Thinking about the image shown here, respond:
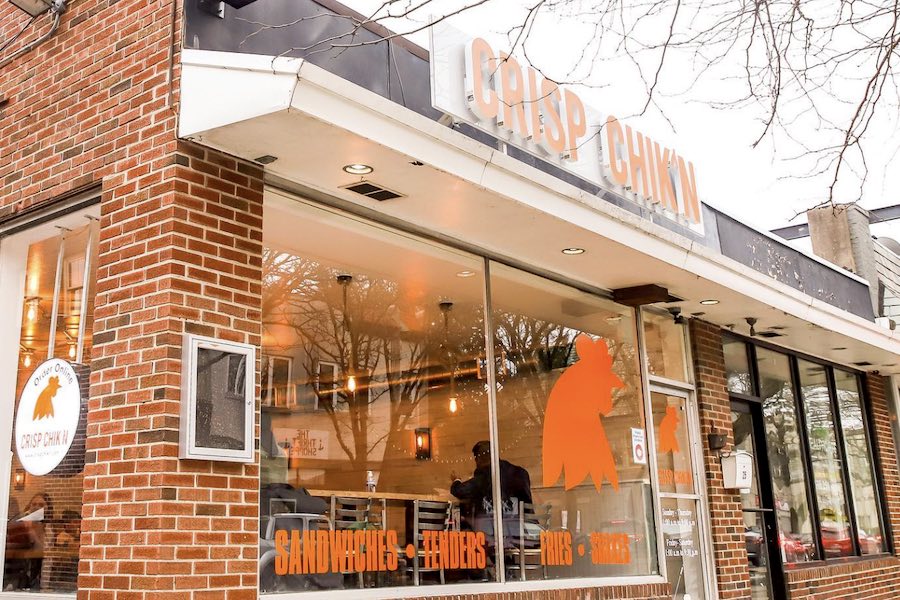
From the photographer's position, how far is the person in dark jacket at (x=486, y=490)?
705 cm

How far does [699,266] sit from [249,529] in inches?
187

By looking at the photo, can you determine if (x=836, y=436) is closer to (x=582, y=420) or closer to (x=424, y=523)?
(x=582, y=420)

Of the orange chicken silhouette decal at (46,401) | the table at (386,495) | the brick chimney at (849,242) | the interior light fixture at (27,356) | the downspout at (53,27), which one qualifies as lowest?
the table at (386,495)

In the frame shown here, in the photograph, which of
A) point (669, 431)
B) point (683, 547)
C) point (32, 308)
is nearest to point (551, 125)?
point (669, 431)

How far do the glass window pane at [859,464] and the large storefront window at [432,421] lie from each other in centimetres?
531

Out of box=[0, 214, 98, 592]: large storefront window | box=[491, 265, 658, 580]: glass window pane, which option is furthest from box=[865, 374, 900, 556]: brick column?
box=[0, 214, 98, 592]: large storefront window

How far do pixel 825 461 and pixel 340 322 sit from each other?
300 inches

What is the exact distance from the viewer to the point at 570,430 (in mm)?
8164

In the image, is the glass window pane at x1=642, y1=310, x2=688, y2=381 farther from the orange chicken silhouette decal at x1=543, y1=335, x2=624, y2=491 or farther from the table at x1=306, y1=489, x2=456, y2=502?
the table at x1=306, y1=489, x2=456, y2=502

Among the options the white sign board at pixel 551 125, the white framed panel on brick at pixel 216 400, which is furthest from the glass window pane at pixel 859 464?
the white framed panel on brick at pixel 216 400

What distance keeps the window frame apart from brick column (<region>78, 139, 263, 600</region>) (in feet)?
22.2

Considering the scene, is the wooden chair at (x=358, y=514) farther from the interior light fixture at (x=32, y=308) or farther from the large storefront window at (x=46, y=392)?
the interior light fixture at (x=32, y=308)

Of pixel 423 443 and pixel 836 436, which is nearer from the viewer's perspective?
pixel 423 443

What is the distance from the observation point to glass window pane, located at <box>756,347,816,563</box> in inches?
426
